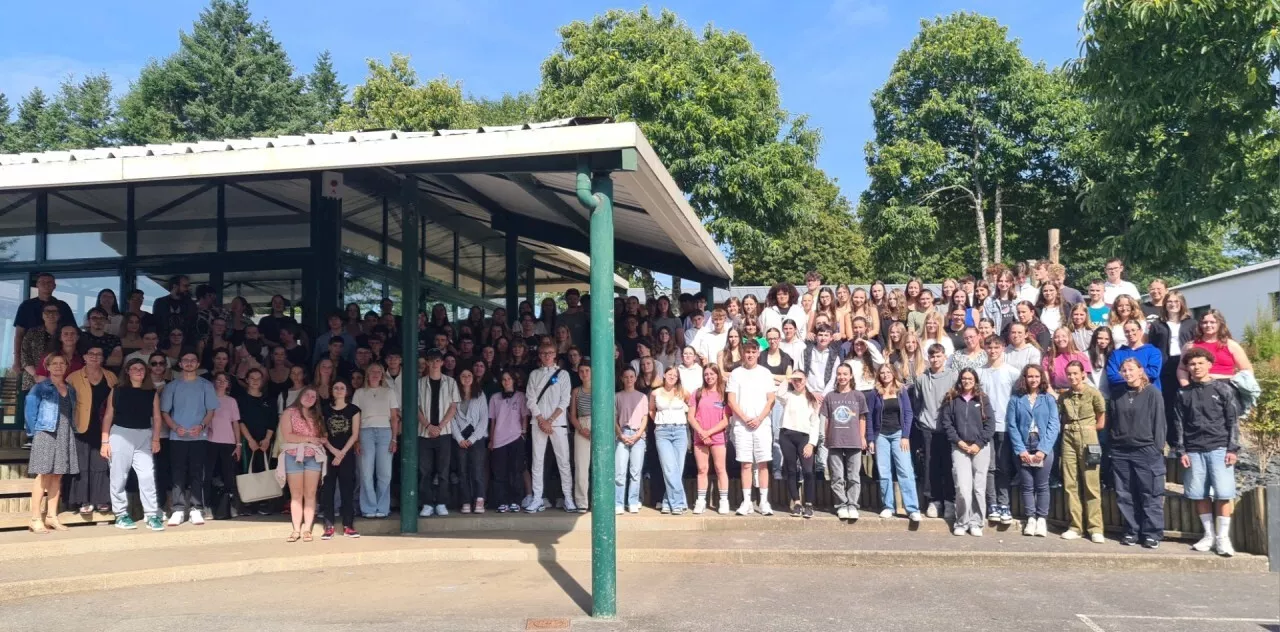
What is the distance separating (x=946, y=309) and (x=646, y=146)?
533 cm

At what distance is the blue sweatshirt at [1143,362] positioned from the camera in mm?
8703

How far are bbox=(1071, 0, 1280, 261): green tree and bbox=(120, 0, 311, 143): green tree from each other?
34.1 metres

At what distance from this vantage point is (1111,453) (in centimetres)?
865

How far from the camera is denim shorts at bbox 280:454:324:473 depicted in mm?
8562

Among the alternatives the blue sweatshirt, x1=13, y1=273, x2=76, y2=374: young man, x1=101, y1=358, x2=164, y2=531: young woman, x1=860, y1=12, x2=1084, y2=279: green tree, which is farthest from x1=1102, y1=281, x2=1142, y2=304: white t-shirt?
x1=860, y1=12, x2=1084, y2=279: green tree

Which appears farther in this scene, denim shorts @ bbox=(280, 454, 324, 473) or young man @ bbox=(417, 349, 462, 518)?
young man @ bbox=(417, 349, 462, 518)

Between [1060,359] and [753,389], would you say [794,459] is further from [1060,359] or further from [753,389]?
[1060,359]

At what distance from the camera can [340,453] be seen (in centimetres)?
870

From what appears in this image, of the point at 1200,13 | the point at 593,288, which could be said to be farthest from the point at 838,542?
the point at 1200,13

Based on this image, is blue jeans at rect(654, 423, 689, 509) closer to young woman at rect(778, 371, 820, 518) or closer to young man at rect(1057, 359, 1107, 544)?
young woman at rect(778, 371, 820, 518)

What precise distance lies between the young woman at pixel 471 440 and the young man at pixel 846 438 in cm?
347

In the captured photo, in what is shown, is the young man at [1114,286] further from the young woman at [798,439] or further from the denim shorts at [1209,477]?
the young woman at [798,439]

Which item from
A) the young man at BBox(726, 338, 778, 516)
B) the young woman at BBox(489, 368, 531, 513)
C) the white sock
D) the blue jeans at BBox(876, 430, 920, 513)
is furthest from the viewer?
the young woman at BBox(489, 368, 531, 513)

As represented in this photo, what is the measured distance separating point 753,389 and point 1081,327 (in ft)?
10.9
